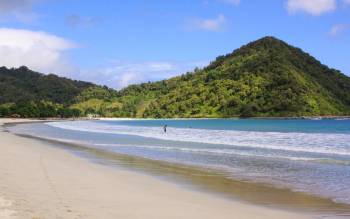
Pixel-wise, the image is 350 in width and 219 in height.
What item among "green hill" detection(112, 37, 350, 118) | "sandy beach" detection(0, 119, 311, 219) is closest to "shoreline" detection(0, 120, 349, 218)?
"sandy beach" detection(0, 119, 311, 219)

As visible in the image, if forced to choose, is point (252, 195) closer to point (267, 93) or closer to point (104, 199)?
point (104, 199)

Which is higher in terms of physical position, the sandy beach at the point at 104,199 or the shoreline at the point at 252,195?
the sandy beach at the point at 104,199

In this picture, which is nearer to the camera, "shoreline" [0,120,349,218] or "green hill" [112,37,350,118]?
"shoreline" [0,120,349,218]

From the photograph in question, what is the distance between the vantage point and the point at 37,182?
13672mm

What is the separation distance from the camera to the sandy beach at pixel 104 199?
9648mm

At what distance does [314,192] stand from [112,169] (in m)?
8.45

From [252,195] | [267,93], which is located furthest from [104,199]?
[267,93]

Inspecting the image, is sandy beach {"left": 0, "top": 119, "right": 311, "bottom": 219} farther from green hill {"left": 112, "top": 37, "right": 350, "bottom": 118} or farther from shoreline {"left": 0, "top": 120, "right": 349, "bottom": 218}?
green hill {"left": 112, "top": 37, "right": 350, "bottom": 118}

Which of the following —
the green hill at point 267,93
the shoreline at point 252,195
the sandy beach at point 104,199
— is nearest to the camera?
the sandy beach at point 104,199

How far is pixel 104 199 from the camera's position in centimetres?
1155

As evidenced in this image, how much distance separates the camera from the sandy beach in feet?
31.7

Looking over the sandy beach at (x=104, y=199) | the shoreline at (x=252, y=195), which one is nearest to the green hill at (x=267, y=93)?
the shoreline at (x=252, y=195)

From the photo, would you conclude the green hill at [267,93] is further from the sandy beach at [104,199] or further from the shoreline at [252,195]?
the sandy beach at [104,199]

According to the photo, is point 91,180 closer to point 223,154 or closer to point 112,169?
point 112,169
